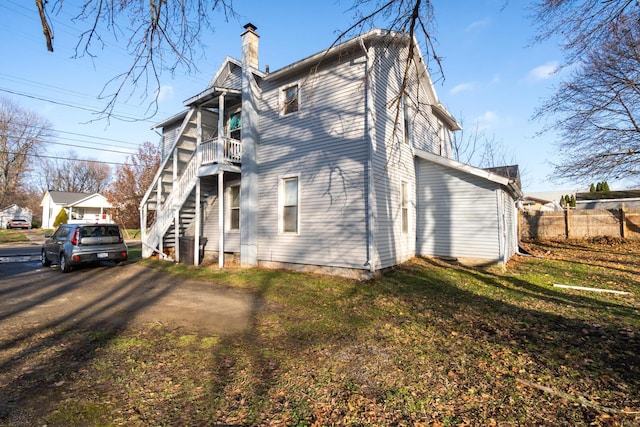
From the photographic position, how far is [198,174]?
11648mm

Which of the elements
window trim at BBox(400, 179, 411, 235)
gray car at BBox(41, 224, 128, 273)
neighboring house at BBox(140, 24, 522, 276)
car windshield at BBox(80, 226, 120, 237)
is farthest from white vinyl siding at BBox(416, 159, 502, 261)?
car windshield at BBox(80, 226, 120, 237)

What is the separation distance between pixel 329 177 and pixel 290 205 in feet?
6.07

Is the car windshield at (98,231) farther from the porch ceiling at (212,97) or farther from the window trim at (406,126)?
the window trim at (406,126)

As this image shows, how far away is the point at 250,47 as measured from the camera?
1180 centimetres

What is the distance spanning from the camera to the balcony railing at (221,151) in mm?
10984

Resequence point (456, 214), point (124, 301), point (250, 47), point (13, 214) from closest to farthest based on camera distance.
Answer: point (124, 301) → point (456, 214) → point (250, 47) → point (13, 214)

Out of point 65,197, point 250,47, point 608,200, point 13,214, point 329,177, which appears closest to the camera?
point 329,177

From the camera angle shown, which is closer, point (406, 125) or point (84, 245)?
point (84, 245)

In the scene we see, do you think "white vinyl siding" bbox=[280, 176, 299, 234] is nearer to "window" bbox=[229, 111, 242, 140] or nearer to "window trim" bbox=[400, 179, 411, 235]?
"window" bbox=[229, 111, 242, 140]

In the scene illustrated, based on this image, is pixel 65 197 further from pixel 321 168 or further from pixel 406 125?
pixel 406 125

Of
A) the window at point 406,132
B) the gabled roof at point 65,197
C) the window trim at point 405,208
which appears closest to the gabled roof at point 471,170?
the window at point 406,132

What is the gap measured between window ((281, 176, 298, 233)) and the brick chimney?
4815mm

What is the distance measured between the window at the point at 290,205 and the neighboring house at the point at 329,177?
4 cm

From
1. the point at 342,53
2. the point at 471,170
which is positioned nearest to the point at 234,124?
the point at 342,53
